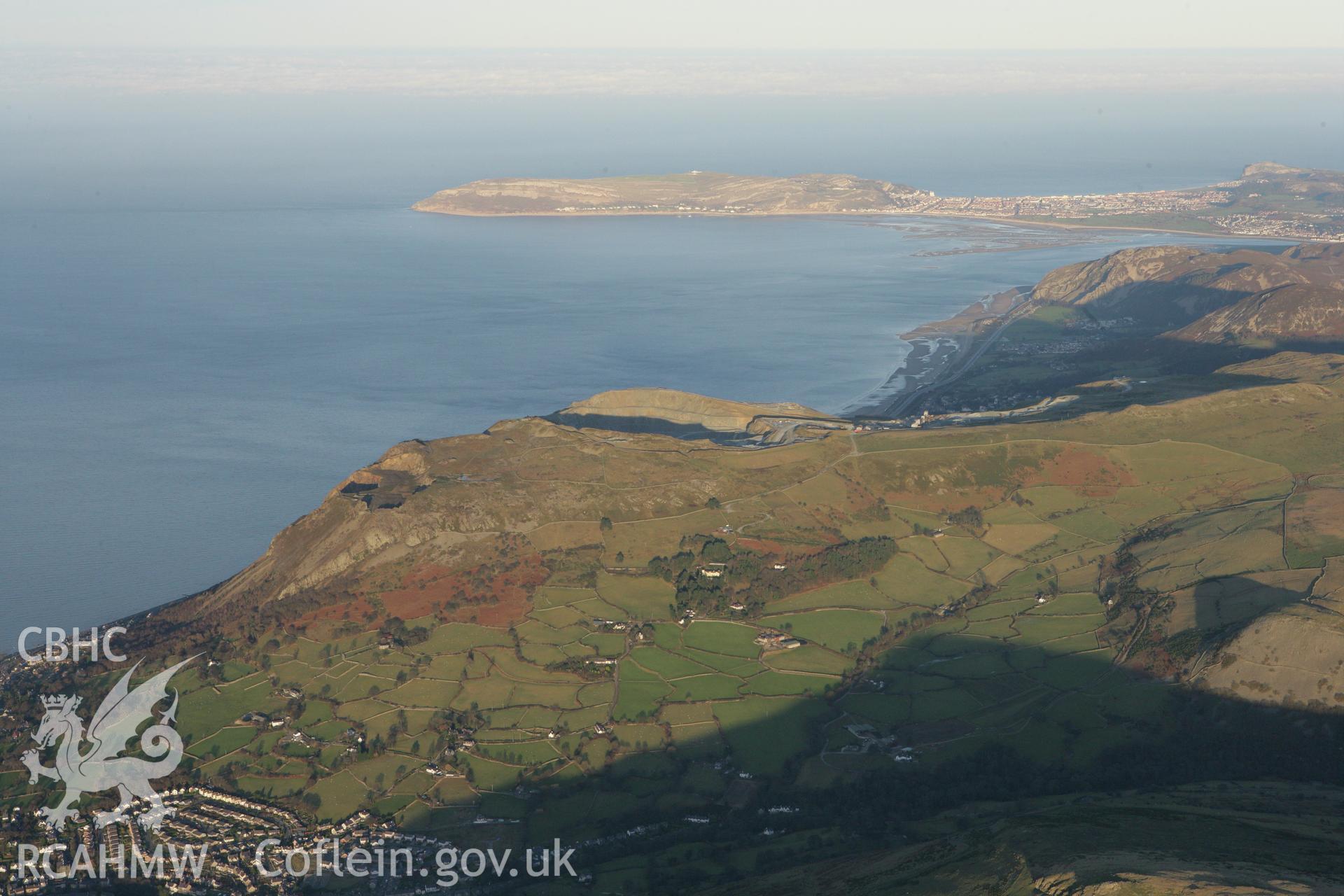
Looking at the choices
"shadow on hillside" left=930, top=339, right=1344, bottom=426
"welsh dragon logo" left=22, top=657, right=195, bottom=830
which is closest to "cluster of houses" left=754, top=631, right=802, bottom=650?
"welsh dragon logo" left=22, top=657, right=195, bottom=830

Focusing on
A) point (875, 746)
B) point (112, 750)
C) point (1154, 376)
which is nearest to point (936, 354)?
point (1154, 376)

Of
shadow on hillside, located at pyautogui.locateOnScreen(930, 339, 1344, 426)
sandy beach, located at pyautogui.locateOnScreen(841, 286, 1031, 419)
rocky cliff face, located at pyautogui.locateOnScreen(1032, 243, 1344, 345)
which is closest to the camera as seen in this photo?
shadow on hillside, located at pyautogui.locateOnScreen(930, 339, 1344, 426)

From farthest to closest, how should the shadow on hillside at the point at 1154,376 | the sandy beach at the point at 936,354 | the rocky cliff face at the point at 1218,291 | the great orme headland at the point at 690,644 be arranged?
the rocky cliff face at the point at 1218,291 < the sandy beach at the point at 936,354 < the shadow on hillside at the point at 1154,376 < the great orme headland at the point at 690,644

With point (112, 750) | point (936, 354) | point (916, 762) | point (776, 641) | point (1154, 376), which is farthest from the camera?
point (936, 354)

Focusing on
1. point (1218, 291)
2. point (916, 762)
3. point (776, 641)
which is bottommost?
point (916, 762)

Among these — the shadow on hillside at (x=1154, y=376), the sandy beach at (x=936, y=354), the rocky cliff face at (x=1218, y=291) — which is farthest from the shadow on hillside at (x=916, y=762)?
the rocky cliff face at (x=1218, y=291)

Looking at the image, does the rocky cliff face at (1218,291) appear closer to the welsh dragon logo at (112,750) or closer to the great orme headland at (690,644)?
the great orme headland at (690,644)

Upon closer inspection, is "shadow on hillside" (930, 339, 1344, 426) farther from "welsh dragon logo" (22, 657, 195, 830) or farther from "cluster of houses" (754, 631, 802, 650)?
"welsh dragon logo" (22, 657, 195, 830)

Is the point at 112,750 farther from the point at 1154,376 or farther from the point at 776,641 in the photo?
the point at 1154,376
